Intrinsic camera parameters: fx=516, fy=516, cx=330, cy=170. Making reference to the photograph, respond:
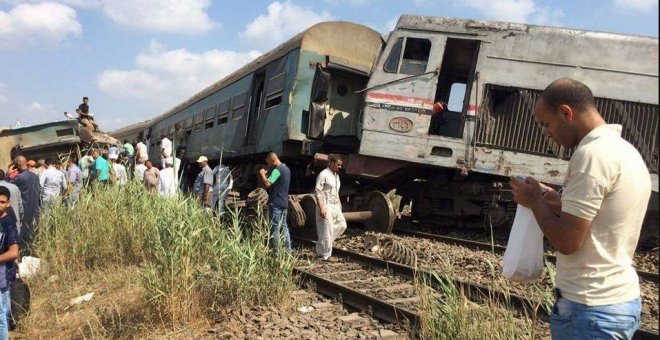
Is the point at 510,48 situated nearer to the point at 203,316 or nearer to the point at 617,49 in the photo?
the point at 617,49

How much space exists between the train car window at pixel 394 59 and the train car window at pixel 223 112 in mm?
5519

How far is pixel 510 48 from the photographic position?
8375 mm

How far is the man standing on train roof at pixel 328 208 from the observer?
7242 mm

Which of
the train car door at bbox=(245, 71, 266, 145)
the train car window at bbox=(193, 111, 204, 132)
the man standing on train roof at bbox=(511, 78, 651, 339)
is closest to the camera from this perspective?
the man standing on train roof at bbox=(511, 78, 651, 339)

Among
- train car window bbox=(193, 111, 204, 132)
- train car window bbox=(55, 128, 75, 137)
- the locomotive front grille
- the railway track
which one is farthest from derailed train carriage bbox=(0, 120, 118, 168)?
the locomotive front grille

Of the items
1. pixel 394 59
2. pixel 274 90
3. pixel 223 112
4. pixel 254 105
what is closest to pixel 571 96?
pixel 394 59

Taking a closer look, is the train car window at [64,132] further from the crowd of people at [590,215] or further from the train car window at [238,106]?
the crowd of people at [590,215]

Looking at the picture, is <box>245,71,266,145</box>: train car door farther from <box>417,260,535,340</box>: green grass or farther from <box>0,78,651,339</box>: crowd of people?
<box>0,78,651,339</box>: crowd of people

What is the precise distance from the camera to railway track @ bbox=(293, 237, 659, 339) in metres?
4.65

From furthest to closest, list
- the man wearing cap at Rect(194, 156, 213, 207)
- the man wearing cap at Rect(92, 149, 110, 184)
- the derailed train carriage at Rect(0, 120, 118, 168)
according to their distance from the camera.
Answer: the derailed train carriage at Rect(0, 120, 118, 168) < the man wearing cap at Rect(92, 149, 110, 184) < the man wearing cap at Rect(194, 156, 213, 207)

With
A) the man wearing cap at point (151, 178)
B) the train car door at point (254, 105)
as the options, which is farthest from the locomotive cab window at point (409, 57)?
the man wearing cap at point (151, 178)

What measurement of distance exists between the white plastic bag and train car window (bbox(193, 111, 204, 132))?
46.6ft

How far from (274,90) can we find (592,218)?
936cm

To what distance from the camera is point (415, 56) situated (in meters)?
9.15
